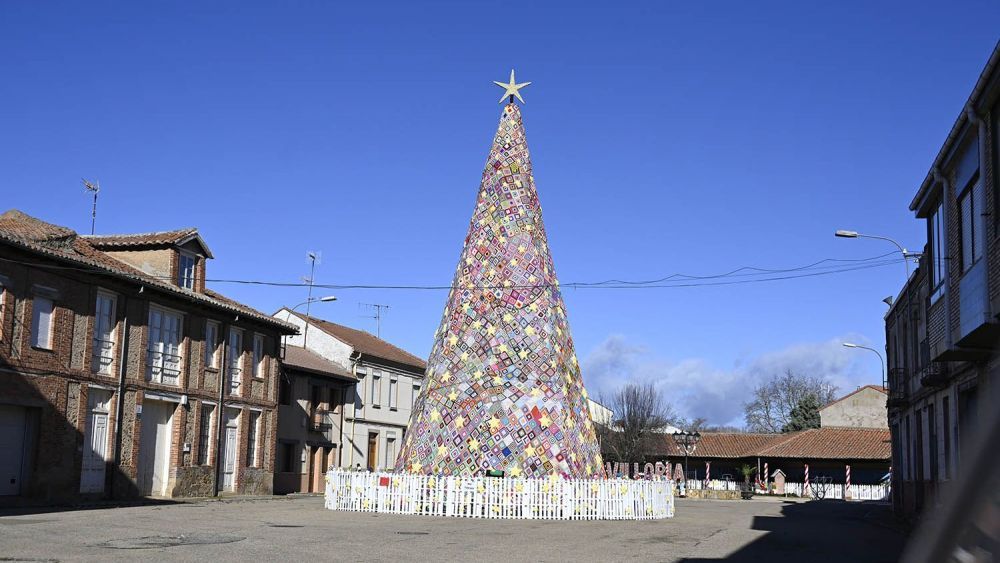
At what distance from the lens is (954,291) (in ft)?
55.0

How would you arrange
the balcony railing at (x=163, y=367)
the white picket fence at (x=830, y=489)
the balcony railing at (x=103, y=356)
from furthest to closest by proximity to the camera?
1. the white picket fence at (x=830, y=489)
2. the balcony railing at (x=163, y=367)
3. the balcony railing at (x=103, y=356)

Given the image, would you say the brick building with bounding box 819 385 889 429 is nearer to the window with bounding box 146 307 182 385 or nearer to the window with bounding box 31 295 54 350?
the window with bounding box 146 307 182 385

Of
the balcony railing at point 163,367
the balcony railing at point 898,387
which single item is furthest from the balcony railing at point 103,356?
the balcony railing at point 898,387

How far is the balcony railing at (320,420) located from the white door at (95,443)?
43.6 feet

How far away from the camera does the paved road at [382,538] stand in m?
12.2

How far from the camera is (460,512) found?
70.4ft

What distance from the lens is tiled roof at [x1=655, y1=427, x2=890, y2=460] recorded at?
2218 inches

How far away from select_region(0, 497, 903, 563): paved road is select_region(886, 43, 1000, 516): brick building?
10.3ft

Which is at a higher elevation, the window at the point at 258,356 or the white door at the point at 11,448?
the window at the point at 258,356

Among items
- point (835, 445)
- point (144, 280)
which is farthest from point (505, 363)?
point (835, 445)

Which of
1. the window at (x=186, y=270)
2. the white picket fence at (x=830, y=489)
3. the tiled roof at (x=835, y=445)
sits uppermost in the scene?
the window at (x=186, y=270)

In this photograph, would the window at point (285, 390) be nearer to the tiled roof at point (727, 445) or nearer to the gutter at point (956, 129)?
the gutter at point (956, 129)

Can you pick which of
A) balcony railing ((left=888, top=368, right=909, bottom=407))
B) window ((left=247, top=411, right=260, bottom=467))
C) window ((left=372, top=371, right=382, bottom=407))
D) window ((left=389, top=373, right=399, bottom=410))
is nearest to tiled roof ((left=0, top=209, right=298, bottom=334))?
window ((left=247, top=411, right=260, bottom=467))

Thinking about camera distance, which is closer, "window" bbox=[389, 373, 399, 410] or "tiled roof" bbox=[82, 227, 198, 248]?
"tiled roof" bbox=[82, 227, 198, 248]
